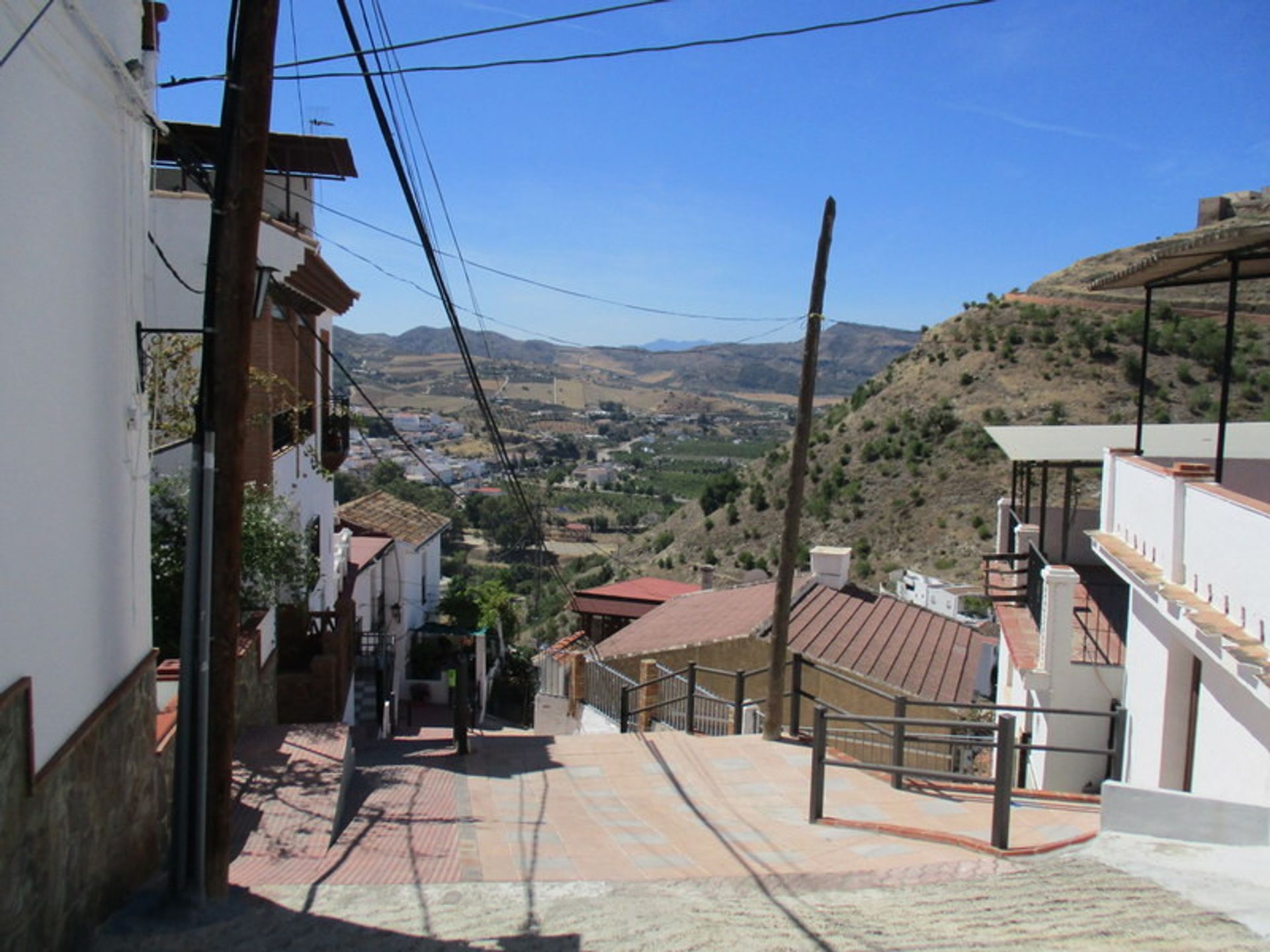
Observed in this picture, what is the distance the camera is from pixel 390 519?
25.9 metres

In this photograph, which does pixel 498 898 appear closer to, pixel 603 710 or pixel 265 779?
pixel 265 779

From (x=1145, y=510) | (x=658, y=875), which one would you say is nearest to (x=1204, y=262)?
(x=1145, y=510)

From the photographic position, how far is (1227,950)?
4453 mm

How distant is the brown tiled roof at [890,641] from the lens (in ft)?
54.6

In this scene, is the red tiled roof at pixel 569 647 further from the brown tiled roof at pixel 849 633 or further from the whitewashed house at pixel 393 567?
the whitewashed house at pixel 393 567

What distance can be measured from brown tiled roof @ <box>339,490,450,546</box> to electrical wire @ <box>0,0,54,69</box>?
20.4 metres

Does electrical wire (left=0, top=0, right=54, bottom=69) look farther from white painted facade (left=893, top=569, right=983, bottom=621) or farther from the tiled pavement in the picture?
white painted facade (left=893, top=569, right=983, bottom=621)

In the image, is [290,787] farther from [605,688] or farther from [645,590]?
[645,590]

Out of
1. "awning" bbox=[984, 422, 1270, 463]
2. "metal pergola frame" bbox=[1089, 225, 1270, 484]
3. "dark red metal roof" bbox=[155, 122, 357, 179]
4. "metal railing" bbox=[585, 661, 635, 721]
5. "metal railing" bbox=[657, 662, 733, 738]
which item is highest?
"dark red metal roof" bbox=[155, 122, 357, 179]

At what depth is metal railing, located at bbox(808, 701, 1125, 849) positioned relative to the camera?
22.9 feet

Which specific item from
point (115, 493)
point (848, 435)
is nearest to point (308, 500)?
point (115, 493)

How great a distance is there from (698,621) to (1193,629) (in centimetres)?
1418

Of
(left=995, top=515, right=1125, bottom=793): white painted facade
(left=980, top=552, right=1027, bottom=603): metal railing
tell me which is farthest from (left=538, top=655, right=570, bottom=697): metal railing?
(left=995, top=515, right=1125, bottom=793): white painted facade

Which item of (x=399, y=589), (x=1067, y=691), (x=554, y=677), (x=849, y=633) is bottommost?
(x=554, y=677)
